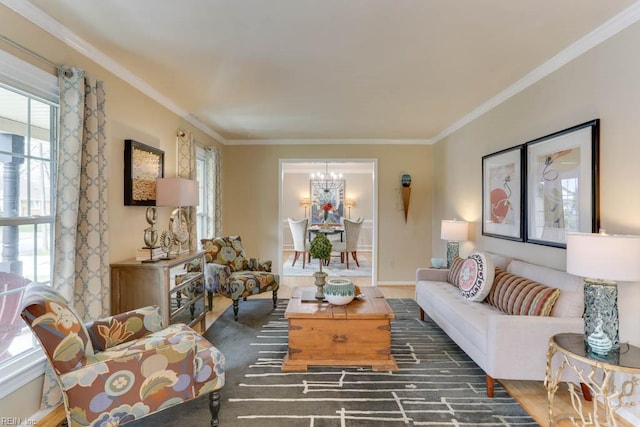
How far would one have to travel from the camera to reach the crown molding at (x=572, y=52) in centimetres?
205

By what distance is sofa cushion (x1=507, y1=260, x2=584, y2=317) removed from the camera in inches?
90.4

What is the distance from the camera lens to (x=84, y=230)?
237 cm

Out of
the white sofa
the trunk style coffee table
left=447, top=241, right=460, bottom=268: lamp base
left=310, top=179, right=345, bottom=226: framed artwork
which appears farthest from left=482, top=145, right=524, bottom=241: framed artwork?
left=310, top=179, right=345, bottom=226: framed artwork

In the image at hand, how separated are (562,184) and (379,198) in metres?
3.19

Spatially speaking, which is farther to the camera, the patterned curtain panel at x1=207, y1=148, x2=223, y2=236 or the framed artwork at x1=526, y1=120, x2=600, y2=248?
the patterned curtain panel at x1=207, y1=148, x2=223, y2=236

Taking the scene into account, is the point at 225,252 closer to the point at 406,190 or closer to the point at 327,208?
the point at 406,190

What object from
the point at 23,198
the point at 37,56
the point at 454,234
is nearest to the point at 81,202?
the point at 23,198

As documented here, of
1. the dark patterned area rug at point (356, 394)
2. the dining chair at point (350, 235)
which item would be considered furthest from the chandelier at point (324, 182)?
the dark patterned area rug at point (356, 394)

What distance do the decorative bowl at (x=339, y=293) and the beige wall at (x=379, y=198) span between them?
286cm

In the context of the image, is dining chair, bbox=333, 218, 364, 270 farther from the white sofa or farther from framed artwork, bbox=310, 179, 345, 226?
the white sofa

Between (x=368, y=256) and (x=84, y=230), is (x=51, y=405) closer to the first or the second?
(x=84, y=230)

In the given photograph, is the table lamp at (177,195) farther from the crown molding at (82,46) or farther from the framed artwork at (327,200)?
the framed artwork at (327,200)

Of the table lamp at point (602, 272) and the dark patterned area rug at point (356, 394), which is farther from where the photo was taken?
the dark patterned area rug at point (356, 394)

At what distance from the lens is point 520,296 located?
2598mm
